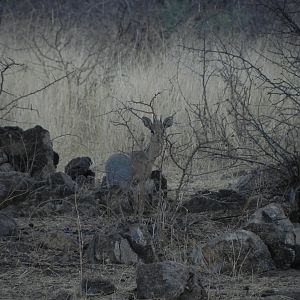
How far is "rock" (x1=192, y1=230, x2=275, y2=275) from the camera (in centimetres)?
508

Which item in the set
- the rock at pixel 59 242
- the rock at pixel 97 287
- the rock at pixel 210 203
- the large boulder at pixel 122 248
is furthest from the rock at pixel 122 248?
the rock at pixel 210 203

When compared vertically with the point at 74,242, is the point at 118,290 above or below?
below

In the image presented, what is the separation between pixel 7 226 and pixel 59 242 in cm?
44

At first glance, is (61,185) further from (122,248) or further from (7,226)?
(122,248)

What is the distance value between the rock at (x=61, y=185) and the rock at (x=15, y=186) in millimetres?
144

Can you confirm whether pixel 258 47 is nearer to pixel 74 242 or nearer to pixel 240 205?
pixel 240 205

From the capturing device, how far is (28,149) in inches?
302

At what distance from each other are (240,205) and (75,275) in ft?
6.42

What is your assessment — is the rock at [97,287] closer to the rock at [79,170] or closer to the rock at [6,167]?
the rock at [6,167]

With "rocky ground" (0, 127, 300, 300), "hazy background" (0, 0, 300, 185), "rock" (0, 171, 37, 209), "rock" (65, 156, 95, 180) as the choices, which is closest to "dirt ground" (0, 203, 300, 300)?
"rocky ground" (0, 127, 300, 300)

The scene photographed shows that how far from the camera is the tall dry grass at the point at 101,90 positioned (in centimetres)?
996

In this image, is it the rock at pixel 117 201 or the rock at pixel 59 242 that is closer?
the rock at pixel 59 242

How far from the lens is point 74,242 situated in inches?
219

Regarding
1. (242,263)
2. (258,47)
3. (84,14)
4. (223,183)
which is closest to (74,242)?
(242,263)
